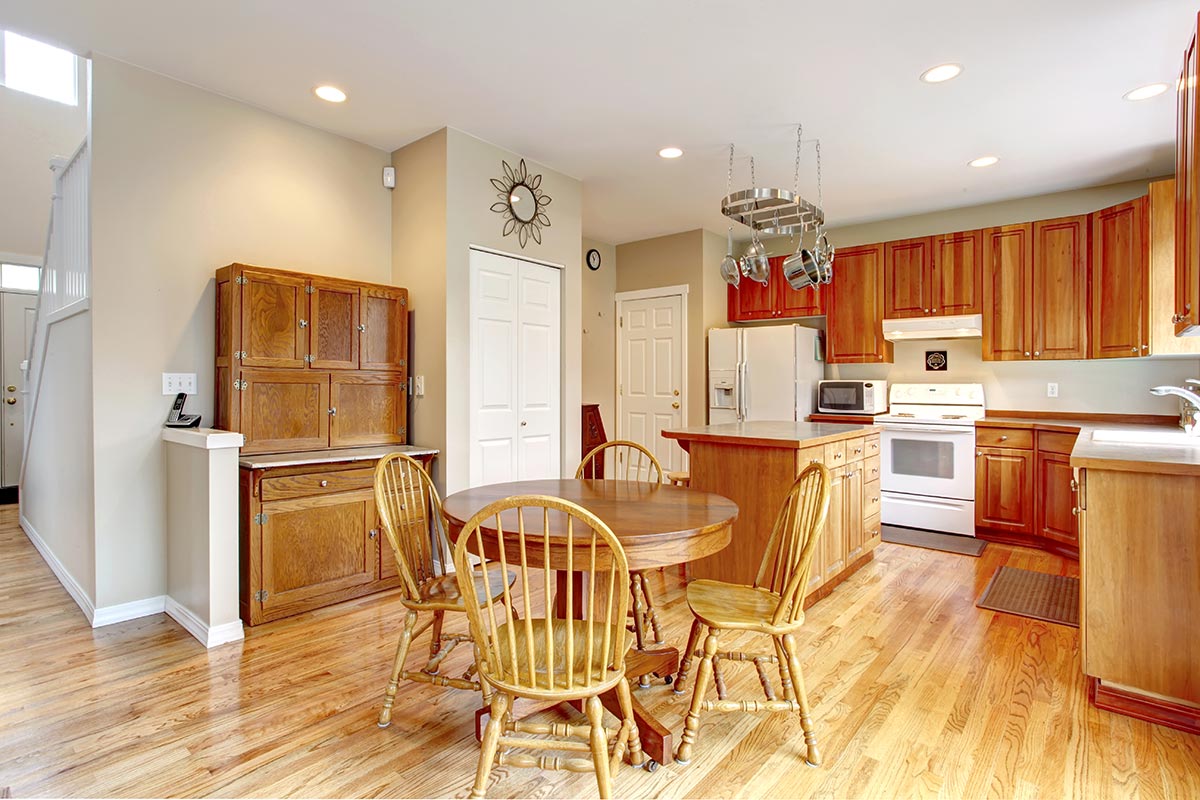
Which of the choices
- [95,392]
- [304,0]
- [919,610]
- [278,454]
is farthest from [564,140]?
[919,610]

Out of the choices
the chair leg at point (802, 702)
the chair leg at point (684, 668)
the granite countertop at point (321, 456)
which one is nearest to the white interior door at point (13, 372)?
the granite countertop at point (321, 456)

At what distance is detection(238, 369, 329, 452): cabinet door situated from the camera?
298cm

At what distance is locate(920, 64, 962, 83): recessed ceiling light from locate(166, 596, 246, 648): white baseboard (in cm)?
405

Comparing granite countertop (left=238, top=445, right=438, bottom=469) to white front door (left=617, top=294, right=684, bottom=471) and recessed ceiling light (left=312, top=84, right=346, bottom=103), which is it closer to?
recessed ceiling light (left=312, top=84, right=346, bottom=103)

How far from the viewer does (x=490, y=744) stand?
57.0 inches

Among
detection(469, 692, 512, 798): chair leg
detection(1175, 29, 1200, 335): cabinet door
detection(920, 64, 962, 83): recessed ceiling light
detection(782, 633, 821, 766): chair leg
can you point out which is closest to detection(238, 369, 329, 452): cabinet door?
detection(469, 692, 512, 798): chair leg

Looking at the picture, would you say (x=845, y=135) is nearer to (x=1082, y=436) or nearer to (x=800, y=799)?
(x=1082, y=436)

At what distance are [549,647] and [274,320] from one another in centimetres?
245

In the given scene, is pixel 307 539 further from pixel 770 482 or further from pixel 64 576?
pixel 770 482

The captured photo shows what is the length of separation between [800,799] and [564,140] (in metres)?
3.41

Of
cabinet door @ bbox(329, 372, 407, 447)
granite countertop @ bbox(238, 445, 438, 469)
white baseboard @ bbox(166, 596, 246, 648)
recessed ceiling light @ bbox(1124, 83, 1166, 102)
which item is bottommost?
white baseboard @ bbox(166, 596, 246, 648)

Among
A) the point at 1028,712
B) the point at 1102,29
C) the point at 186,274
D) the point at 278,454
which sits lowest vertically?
the point at 1028,712

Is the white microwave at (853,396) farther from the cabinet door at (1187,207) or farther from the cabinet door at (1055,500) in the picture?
the cabinet door at (1187,207)

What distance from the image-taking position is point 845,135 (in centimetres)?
357
